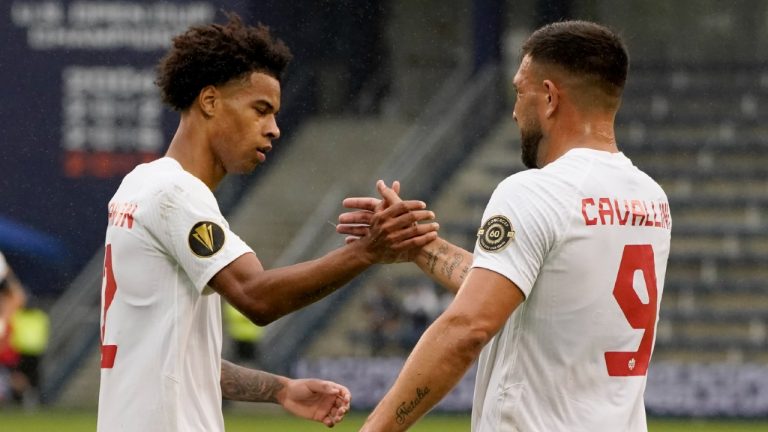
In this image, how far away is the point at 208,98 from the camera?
498cm

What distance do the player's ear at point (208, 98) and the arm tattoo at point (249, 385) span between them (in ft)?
2.84

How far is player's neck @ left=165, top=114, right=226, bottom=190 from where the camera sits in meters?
4.91

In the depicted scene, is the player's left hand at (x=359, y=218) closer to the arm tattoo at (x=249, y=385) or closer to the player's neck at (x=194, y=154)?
the player's neck at (x=194, y=154)

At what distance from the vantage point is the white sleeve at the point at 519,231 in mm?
4086

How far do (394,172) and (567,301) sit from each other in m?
15.8

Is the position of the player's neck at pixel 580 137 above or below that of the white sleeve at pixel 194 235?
above

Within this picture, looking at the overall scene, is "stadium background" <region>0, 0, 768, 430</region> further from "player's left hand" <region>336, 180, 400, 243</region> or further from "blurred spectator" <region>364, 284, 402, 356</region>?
"player's left hand" <region>336, 180, 400, 243</region>

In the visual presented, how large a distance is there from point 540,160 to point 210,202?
968 mm

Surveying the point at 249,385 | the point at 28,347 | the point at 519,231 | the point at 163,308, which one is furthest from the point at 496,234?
the point at 28,347

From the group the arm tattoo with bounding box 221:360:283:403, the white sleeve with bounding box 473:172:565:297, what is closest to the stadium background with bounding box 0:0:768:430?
the arm tattoo with bounding box 221:360:283:403

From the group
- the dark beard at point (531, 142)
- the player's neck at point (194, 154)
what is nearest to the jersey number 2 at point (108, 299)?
the player's neck at point (194, 154)

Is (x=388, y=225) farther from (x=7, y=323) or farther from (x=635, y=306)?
(x=7, y=323)

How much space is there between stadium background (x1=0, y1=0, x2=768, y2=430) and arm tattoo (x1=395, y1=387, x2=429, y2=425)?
12501mm

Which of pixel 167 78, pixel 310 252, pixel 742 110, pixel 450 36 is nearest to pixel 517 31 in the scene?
pixel 450 36
